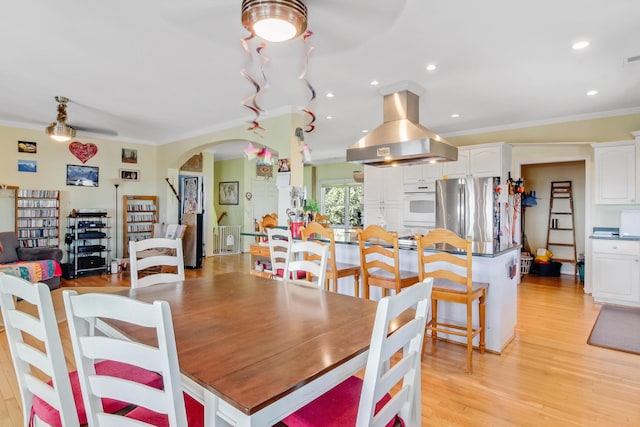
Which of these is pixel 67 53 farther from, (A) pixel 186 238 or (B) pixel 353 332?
(A) pixel 186 238

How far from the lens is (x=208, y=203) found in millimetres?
8430

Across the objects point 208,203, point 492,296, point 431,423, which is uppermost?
point 208,203

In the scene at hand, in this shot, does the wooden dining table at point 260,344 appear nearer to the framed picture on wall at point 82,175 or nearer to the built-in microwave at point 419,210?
the built-in microwave at point 419,210

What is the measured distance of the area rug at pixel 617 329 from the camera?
10.4 feet

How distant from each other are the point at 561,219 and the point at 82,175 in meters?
8.85

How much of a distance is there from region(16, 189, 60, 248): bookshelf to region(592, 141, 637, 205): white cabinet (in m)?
8.29

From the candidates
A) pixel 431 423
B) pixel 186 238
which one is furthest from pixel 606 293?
pixel 186 238

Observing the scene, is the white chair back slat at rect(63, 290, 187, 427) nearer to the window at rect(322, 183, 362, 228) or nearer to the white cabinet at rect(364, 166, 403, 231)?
the white cabinet at rect(364, 166, 403, 231)

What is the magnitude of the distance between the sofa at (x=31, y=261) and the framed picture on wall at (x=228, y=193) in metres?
4.71

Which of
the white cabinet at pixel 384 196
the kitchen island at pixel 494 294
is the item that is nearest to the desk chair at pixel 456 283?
the kitchen island at pixel 494 294

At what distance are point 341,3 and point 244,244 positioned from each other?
776 cm

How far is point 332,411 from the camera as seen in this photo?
Result: 1.25 meters

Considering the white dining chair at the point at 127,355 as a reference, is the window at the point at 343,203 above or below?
above

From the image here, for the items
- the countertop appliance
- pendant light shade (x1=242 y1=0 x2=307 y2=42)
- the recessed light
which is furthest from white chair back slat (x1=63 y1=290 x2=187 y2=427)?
the countertop appliance
